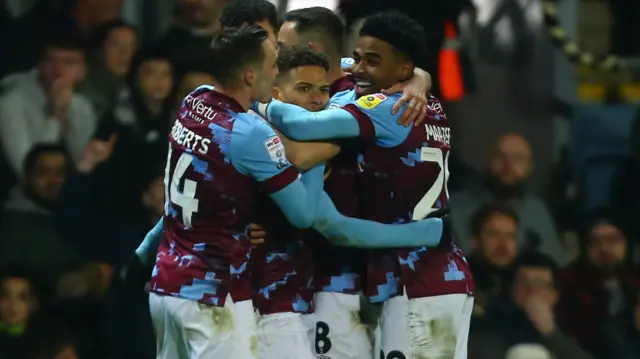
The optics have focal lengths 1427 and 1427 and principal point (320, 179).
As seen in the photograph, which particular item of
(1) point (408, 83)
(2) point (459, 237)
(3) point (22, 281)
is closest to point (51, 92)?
(3) point (22, 281)

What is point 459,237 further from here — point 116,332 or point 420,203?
point 420,203

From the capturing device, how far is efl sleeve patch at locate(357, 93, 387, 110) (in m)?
4.84

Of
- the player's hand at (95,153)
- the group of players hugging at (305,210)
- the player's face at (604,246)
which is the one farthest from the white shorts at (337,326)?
the player's face at (604,246)

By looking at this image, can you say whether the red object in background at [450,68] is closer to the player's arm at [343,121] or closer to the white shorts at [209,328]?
the player's arm at [343,121]

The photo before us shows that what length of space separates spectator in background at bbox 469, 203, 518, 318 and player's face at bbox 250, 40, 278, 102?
330 centimetres

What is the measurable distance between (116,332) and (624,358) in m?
2.91

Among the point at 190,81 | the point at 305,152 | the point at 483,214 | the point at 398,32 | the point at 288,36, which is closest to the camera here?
the point at 305,152

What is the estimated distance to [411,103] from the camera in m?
4.87

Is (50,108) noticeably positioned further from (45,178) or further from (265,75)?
(265,75)

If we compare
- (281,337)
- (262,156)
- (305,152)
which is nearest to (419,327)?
(281,337)

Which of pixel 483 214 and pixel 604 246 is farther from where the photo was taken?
pixel 604 246

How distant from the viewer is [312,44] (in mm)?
5359

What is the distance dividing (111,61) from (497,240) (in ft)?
7.57

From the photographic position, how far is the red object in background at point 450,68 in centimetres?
780
